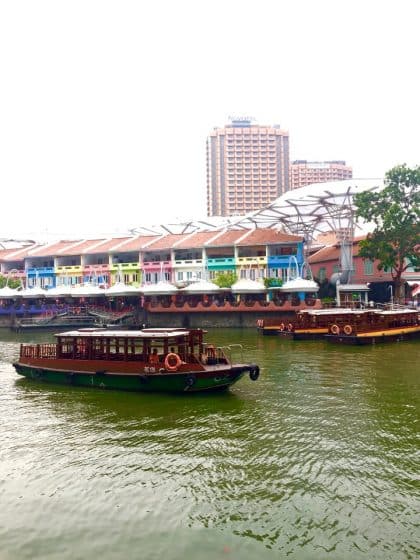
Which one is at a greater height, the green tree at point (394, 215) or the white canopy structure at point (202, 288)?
the green tree at point (394, 215)

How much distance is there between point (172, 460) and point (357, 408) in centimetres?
599

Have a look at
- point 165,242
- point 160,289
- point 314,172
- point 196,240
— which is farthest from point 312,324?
point 314,172

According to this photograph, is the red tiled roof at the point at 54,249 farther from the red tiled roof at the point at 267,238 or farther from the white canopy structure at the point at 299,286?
the white canopy structure at the point at 299,286

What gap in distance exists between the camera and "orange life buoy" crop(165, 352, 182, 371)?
1530cm

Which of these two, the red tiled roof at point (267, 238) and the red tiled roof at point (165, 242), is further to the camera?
the red tiled roof at point (165, 242)

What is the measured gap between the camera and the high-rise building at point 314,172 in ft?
386

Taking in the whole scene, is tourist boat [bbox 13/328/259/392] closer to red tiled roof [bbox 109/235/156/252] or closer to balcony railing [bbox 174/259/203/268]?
balcony railing [bbox 174/259/203/268]

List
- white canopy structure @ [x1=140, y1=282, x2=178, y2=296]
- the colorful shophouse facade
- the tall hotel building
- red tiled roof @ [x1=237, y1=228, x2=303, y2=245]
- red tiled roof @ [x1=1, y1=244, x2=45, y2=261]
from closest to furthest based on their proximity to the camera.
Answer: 1. white canopy structure @ [x1=140, y1=282, x2=178, y2=296]
2. red tiled roof @ [x1=237, y1=228, x2=303, y2=245]
3. the colorful shophouse facade
4. red tiled roof @ [x1=1, y1=244, x2=45, y2=261]
5. the tall hotel building

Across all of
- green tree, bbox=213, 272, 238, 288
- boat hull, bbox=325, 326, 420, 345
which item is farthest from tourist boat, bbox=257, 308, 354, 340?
green tree, bbox=213, 272, 238, 288

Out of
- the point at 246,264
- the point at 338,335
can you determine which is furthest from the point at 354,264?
the point at 338,335

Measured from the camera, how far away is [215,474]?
31.1 feet

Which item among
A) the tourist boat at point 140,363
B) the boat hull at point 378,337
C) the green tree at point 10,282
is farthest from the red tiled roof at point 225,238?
the tourist boat at point 140,363

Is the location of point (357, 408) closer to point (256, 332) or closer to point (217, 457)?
point (217, 457)

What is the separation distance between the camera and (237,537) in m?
7.34
